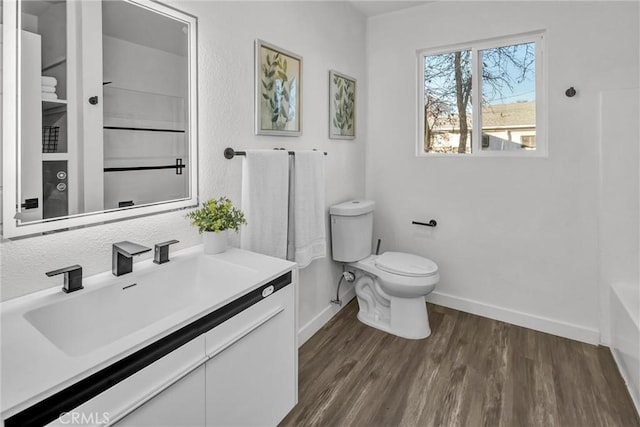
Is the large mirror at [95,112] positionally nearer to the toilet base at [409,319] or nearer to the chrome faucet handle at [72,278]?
the chrome faucet handle at [72,278]

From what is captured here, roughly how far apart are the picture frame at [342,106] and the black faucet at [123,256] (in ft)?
5.48

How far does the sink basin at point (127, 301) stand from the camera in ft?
3.75

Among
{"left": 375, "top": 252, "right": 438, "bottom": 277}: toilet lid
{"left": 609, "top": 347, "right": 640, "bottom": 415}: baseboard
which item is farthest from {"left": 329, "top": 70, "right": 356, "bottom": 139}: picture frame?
{"left": 609, "top": 347, "right": 640, "bottom": 415}: baseboard

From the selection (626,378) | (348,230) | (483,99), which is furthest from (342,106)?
(626,378)

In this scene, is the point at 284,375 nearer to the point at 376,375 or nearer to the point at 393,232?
the point at 376,375

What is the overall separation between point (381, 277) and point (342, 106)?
51.1 inches

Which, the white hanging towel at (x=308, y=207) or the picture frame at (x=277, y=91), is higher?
the picture frame at (x=277, y=91)

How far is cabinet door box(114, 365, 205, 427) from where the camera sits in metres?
0.98

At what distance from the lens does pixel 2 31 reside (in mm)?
1079

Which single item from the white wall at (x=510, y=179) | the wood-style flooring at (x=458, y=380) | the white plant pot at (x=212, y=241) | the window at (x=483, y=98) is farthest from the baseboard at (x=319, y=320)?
the window at (x=483, y=98)

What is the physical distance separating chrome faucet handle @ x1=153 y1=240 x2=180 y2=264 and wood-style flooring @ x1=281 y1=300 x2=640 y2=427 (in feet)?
3.10

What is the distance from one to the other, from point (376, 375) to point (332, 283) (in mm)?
860

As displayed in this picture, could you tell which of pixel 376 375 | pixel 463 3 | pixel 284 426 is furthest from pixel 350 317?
pixel 463 3

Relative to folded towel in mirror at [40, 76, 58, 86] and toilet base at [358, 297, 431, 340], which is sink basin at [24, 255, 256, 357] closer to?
folded towel in mirror at [40, 76, 58, 86]
